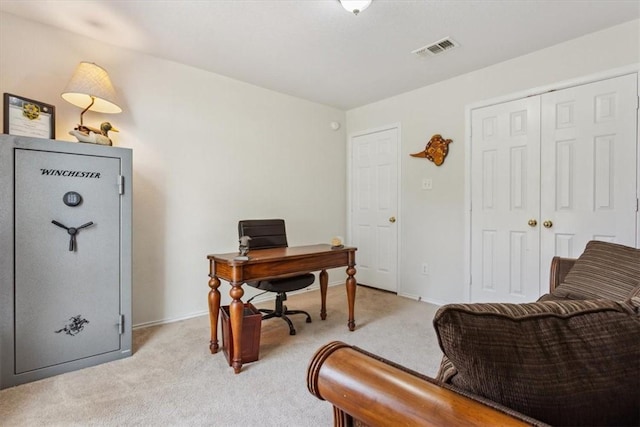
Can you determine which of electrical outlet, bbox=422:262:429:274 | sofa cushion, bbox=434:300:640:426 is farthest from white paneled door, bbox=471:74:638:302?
sofa cushion, bbox=434:300:640:426

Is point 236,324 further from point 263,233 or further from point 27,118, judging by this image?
point 27,118

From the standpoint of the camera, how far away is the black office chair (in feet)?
8.63

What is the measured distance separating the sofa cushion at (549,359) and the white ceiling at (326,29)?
2.21m

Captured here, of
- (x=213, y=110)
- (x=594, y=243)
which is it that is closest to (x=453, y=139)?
(x=594, y=243)

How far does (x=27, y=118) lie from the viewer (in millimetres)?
Result: 2008

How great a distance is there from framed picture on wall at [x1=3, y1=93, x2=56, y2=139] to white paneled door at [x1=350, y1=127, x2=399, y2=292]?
3.23 meters

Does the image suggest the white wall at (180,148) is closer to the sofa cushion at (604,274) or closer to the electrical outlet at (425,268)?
the electrical outlet at (425,268)

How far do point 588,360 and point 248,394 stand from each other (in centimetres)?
171

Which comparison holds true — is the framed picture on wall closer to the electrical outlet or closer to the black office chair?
the black office chair

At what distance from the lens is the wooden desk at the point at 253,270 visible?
2031mm

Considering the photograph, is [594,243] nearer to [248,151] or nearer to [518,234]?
[518,234]

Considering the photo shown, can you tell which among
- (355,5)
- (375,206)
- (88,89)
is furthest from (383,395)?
(375,206)

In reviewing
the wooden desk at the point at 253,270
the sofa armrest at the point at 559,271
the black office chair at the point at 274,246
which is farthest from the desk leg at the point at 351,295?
the sofa armrest at the point at 559,271

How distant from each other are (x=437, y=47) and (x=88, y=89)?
272cm
